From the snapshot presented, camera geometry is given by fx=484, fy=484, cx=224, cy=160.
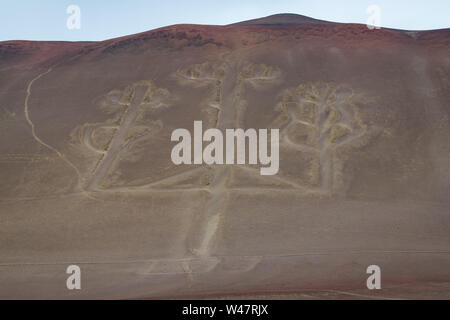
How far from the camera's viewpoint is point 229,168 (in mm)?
11430

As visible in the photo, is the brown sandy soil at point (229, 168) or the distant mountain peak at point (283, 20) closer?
the brown sandy soil at point (229, 168)

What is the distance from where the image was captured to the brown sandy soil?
7.56 metres

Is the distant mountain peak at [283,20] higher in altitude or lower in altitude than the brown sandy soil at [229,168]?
higher

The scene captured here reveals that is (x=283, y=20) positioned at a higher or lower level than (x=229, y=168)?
higher

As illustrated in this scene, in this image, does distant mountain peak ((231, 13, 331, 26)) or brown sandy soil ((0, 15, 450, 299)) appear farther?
distant mountain peak ((231, 13, 331, 26))

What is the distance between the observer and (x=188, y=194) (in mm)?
10523

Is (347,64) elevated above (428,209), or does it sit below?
above

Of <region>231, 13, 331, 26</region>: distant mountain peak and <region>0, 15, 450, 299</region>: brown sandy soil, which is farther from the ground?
<region>231, 13, 331, 26</region>: distant mountain peak

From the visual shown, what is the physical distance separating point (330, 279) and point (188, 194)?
14.5 ft

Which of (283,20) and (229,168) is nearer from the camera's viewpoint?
(229,168)

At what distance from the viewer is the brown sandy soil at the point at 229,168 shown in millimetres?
7559
